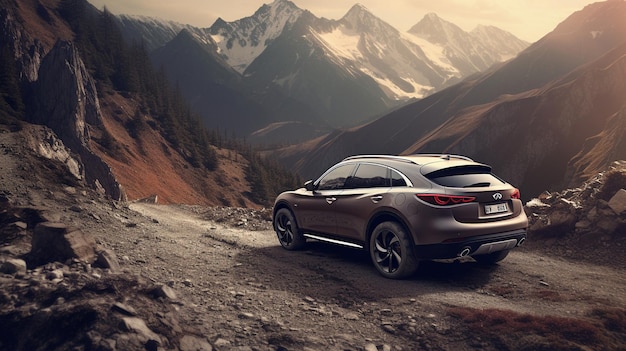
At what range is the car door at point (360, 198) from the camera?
768 cm

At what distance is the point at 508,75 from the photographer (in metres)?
176

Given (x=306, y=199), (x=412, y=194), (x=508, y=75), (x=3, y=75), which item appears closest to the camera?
(x=412, y=194)

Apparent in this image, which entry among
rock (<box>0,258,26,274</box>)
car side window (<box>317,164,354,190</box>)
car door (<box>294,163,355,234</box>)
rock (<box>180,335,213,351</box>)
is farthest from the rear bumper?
rock (<box>0,258,26,274</box>)

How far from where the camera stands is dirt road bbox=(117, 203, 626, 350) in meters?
4.97

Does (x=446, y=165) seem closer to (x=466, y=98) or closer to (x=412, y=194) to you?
(x=412, y=194)

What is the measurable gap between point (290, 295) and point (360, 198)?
2316mm

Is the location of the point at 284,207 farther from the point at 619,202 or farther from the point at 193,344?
the point at 619,202

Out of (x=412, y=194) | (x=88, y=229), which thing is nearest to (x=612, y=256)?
(x=412, y=194)

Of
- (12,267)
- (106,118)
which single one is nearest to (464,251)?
(12,267)

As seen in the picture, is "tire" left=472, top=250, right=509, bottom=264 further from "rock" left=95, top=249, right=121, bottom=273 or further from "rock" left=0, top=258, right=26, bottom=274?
"rock" left=0, top=258, right=26, bottom=274

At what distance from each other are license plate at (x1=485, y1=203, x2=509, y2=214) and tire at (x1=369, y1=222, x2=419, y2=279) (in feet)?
4.44

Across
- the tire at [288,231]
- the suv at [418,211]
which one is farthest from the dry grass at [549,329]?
the tire at [288,231]

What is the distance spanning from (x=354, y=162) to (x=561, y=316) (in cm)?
437

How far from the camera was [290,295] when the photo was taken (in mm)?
6441
